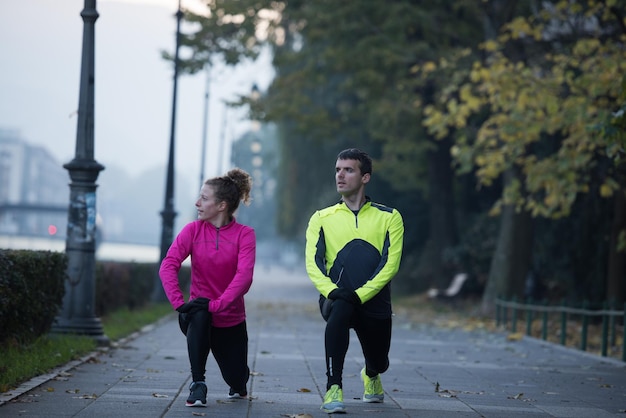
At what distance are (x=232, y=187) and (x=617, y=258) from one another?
1584 cm

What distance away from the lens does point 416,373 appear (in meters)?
11.3

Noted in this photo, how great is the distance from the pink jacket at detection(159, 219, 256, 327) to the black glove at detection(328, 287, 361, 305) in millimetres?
580

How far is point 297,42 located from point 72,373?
27967 millimetres

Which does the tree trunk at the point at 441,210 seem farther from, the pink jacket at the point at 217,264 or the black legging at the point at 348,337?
the pink jacket at the point at 217,264

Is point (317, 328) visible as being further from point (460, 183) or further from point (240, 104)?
point (460, 183)

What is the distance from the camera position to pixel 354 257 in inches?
299

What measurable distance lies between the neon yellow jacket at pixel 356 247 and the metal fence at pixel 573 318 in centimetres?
723

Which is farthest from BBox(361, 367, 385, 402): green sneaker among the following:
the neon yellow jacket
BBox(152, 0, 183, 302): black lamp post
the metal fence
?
BBox(152, 0, 183, 302): black lamp post

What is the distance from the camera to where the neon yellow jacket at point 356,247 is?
298 inches

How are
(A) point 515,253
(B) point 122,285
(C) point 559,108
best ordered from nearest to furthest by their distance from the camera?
(C) point 559,108
(B) point 122,285
(A) point 515,253

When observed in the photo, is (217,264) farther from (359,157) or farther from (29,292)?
(29,292)

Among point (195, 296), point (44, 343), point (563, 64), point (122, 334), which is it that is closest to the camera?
point (195, 296)

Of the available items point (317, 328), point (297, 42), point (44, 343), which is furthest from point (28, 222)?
point (44, 343)

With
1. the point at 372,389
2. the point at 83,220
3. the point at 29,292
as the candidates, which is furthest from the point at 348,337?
the point at 83,220
